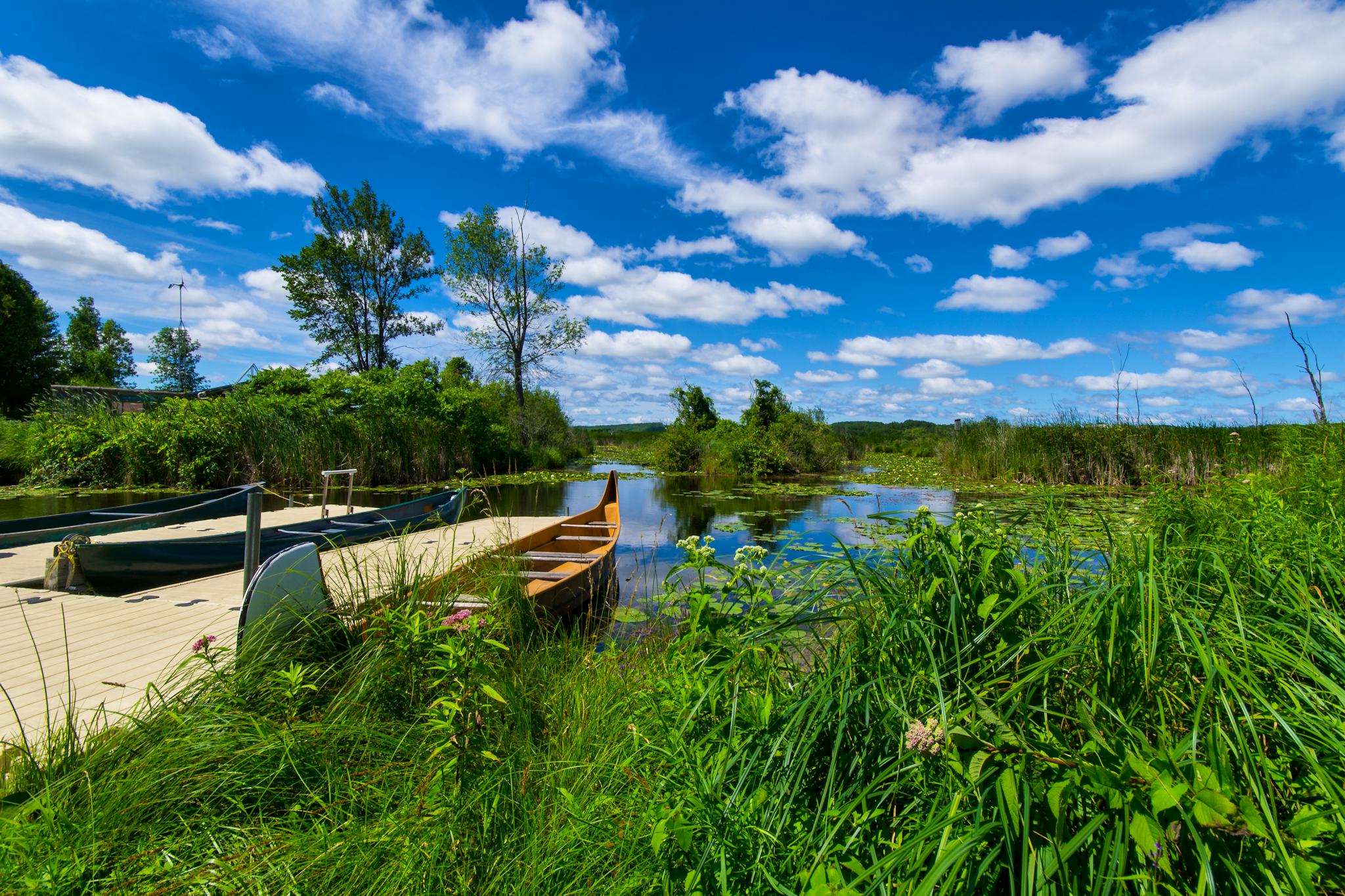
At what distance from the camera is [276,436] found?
1686 centimetres

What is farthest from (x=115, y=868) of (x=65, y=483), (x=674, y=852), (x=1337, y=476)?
(x=65, y=483)

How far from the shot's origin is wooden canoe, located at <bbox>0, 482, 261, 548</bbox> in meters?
2.42

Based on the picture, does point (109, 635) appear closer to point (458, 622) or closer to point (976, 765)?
point (458, 622)

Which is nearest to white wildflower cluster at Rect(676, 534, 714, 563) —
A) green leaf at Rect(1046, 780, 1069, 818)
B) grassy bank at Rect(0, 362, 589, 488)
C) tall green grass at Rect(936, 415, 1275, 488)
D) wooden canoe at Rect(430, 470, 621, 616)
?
green leaf at Rect(1046, 780, 1069, 818)

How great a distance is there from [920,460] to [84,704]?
93.1 ft

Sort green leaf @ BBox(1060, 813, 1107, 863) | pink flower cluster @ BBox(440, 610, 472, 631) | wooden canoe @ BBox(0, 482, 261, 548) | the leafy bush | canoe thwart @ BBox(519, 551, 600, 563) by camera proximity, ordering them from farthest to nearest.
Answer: the leafy bush < canoe thwart @ BBox(519, 551, 600, 563) < wooden canoe @ BBox(0, 482, 261, 548) < pink flower cluster @ BBox(440, 610, 472, 631) < green leaf @ BBox(1060, 813, 1107, 863)

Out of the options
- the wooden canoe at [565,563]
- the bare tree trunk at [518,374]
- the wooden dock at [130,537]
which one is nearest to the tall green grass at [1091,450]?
the wooden canoe at [565,563]

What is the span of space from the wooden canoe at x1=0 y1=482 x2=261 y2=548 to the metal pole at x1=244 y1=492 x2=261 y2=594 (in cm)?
8

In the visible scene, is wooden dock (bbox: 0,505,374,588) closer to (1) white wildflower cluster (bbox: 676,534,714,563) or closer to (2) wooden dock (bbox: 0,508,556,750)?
(2) wooden dock (bbox: 0,508,556,750)

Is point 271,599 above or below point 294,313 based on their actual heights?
below

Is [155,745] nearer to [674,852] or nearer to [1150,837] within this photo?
[674,852]

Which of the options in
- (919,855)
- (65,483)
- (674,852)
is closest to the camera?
(919,855)

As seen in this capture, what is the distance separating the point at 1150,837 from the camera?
2.97ft

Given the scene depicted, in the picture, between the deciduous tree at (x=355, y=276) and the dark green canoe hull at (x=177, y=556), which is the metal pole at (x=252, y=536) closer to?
the dark green canoe hull at (x=177, y=556)
